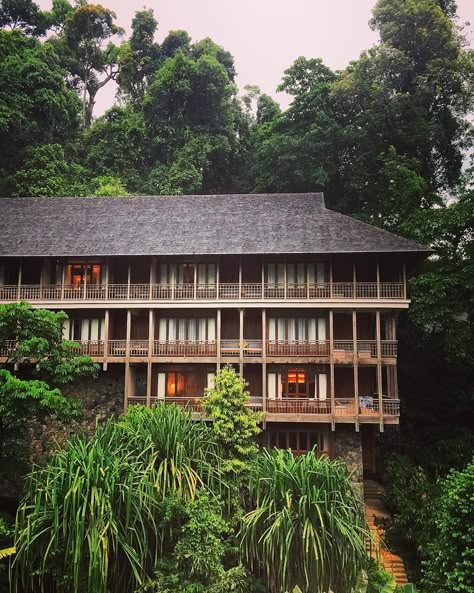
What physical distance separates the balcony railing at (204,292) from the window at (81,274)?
47cm

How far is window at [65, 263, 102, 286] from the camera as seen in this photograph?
79.8 ft

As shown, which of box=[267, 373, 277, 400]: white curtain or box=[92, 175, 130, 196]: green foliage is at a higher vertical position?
box=[92, 175, 130, 196]: green foliage

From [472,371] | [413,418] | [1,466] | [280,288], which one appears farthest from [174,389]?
[472,371]

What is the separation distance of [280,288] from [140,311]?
633cm

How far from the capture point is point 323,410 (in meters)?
21.7

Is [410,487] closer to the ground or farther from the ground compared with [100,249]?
closer to the ground

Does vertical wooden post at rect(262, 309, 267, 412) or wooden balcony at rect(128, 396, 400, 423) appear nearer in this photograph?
wooden balcony at rect(128, 396, 400, 423)

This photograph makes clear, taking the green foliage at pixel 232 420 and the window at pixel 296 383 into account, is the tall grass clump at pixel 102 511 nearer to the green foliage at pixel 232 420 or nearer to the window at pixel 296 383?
the green foliage at pixel 232 420

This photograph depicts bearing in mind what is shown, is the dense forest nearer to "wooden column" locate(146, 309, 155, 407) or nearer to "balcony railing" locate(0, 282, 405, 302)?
"balcony railing" locate(0, 282, 405, 302)

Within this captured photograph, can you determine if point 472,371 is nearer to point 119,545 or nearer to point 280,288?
point 280,288

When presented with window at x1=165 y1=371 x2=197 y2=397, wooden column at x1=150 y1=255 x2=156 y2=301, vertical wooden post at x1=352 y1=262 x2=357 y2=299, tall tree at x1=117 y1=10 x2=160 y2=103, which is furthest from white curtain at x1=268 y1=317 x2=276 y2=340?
tall tree at x1=117 y1=10 x2=160 y2=103

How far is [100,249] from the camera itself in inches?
901

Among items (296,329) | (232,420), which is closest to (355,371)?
(296,329)

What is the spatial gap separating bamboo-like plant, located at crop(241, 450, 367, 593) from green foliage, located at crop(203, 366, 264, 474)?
169cm
